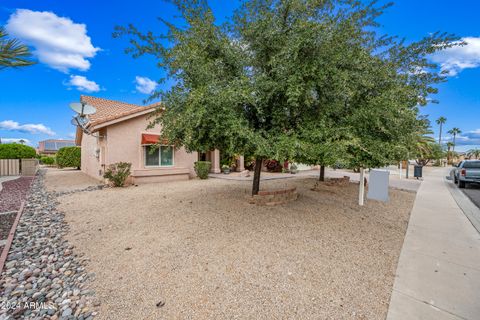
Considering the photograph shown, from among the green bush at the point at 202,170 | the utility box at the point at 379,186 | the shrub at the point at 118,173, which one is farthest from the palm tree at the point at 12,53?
the utility box at the point at 379,186

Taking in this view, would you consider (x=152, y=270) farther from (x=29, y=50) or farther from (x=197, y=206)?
(x=29, y=50)

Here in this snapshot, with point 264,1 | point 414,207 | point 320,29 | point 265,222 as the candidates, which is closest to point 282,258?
point 265,222

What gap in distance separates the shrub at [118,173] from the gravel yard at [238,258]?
342 cm

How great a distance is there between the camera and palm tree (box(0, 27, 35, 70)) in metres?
2.96

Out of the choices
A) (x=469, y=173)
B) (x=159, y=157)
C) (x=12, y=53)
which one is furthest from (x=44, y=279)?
(x=469, y=173)

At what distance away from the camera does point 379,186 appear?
28.7ft

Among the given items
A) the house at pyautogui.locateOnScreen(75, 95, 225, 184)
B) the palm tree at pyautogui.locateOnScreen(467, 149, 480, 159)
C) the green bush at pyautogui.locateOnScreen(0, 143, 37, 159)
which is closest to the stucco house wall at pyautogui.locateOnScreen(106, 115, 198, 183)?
the house at pyautogui.locateOnScreen(75, 95, 225, 184)

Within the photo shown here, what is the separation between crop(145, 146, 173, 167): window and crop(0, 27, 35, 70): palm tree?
29.3 feet

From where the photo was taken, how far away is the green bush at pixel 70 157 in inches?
866

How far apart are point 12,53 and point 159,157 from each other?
31.9 ft

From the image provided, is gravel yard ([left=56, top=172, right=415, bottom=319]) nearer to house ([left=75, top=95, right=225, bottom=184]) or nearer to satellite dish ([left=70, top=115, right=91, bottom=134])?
house ([left=75, top=95, right=225, bottom=184])

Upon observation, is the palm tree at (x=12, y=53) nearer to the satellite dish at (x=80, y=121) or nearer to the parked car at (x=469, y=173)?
the satellite dish at (x=80, y=121)

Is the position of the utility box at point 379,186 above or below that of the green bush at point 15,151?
below

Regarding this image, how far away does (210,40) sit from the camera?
17.2ft
